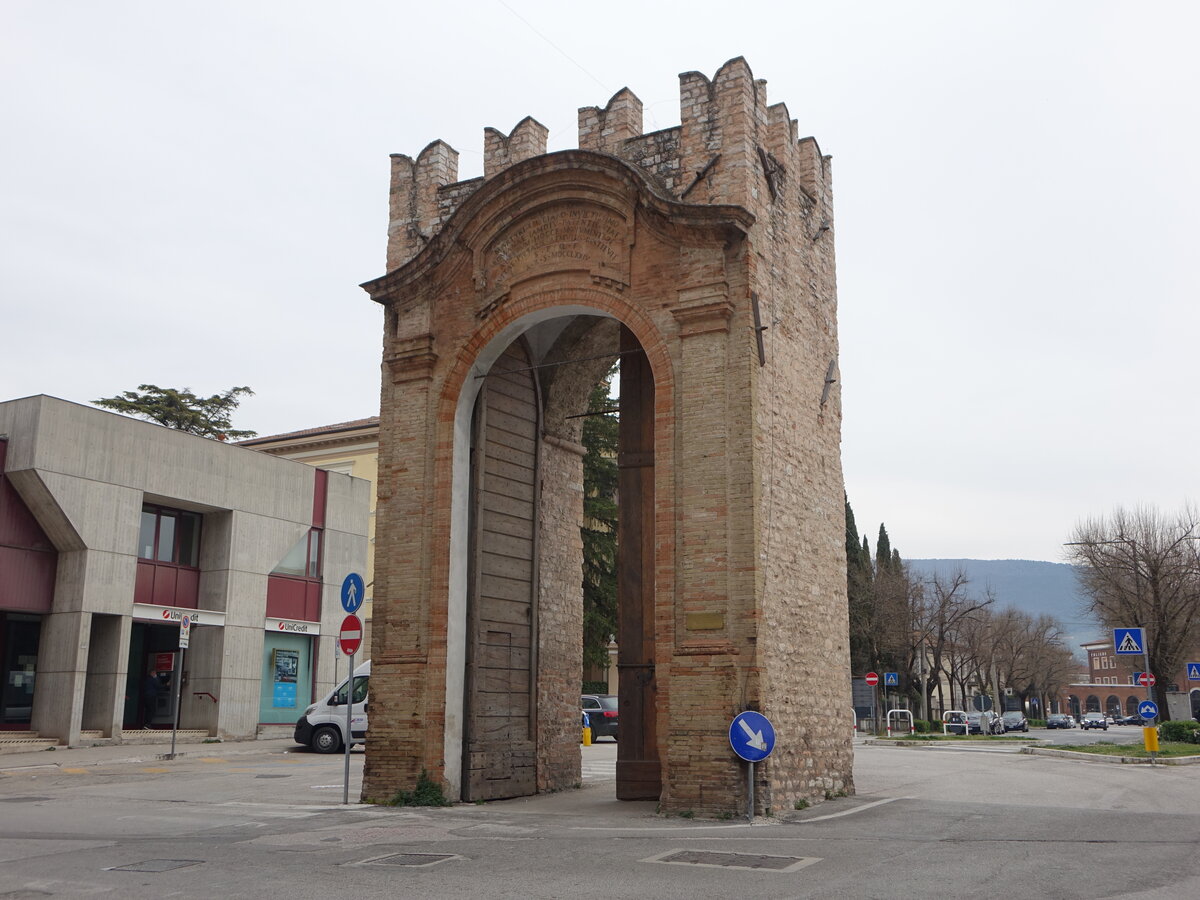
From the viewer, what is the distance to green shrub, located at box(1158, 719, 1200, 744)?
30.1 meters

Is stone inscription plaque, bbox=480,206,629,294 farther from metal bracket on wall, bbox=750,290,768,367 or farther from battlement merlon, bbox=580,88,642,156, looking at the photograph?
metal bracket on wall, bbox=750,290,768,367

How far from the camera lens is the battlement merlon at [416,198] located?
50.8ft

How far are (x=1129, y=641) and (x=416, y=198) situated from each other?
17239 mm

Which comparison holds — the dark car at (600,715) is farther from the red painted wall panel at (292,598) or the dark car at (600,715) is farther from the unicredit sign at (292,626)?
the red painted wall panel at (292,598)

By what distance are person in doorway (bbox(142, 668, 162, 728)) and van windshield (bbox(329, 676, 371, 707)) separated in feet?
23.5

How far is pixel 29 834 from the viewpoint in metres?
10.3

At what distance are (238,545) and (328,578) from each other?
3.69 meters

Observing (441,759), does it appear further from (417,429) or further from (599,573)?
(599,573)

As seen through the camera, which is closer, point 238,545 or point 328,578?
point 238,545

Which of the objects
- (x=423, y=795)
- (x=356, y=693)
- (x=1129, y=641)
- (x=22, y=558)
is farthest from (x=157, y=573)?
(x=1129, y=641)

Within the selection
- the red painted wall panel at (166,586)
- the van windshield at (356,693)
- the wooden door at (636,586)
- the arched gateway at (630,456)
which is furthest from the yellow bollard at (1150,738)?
the red painted wall panel at (166,586)

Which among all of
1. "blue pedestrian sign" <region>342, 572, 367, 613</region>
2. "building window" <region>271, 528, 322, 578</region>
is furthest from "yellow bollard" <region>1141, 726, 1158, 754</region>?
"building window" <region>271, 528, 322, 578</region>

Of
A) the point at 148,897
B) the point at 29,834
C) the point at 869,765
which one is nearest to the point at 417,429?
the point at 29,834

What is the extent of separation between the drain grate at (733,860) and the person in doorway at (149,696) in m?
22.9
